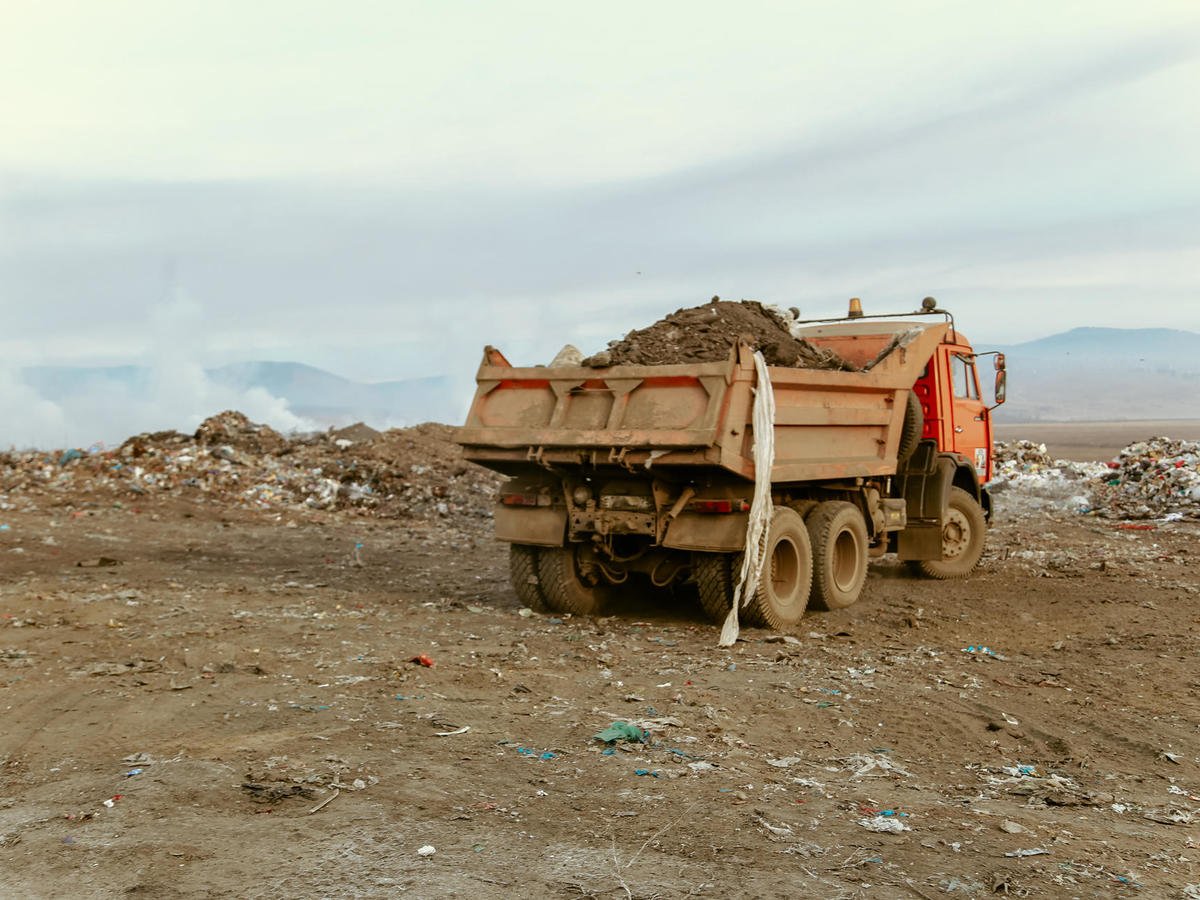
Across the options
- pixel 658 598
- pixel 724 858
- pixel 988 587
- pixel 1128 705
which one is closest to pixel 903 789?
pixel 724 858

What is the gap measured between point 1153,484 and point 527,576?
12.9 metres

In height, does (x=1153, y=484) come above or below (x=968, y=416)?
below

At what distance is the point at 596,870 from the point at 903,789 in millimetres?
1586

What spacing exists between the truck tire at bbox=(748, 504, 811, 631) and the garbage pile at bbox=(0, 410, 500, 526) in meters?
7.84

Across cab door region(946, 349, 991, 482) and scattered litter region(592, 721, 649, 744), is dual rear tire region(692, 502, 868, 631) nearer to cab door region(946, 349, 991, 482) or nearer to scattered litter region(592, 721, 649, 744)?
cab door region(946, 349, 991, 482)

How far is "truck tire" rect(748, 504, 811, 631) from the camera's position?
8094 millimetres

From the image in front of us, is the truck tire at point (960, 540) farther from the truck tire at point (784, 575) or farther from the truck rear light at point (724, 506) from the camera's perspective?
the truck rear light at point (724, 506)

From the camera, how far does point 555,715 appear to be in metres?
5.75

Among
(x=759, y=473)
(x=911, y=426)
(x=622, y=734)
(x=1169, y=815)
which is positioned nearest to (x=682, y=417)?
(x=759, y=473)

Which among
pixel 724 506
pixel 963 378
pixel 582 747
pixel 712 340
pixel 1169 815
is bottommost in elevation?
pixel 1169 815

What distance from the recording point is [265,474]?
17172mm

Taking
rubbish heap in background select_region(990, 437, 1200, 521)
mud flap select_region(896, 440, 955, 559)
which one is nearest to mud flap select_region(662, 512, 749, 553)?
mud flap select_region(896, 440, 955, 559)

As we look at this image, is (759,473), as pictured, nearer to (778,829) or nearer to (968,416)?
(778,829)

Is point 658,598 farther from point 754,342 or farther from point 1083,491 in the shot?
point 1083,491
